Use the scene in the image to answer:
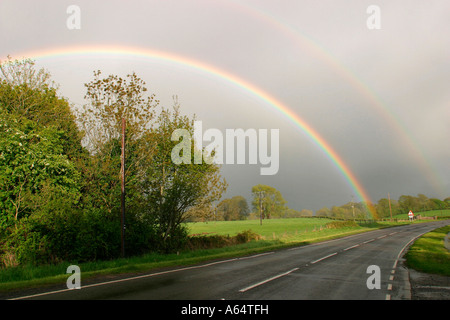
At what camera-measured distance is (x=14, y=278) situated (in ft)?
37.6

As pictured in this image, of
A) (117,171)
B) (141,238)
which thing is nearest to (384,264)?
(141,238)

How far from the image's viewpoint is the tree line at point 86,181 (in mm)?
15308

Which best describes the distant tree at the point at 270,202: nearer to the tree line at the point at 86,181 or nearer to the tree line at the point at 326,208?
the tree line at the point at 326,208

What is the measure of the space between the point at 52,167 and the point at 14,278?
23.6ft

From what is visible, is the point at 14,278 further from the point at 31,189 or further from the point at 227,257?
the point at 227,257

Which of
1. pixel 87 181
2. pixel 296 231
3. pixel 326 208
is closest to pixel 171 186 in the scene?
pixel 87 181

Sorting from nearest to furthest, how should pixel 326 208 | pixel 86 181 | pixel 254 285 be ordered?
1. pixel 254 285
2. pixel 86 181
3. pixel 326 208

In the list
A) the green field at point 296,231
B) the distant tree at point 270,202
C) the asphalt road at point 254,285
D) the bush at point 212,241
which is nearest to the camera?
the asphalt road at point 254,285

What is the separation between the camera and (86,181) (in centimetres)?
1964

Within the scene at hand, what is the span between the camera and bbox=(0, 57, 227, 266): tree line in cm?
1531

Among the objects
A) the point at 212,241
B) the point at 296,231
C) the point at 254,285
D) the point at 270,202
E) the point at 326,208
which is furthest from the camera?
the point at 326,208

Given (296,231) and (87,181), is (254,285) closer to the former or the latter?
(87,181)

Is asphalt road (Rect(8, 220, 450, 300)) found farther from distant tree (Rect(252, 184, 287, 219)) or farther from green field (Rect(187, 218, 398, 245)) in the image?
distant tree (Rect(252, 184, 287, 219))

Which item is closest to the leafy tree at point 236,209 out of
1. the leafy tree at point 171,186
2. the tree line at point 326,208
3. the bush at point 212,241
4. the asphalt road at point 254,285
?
the tree line at point 326,208
